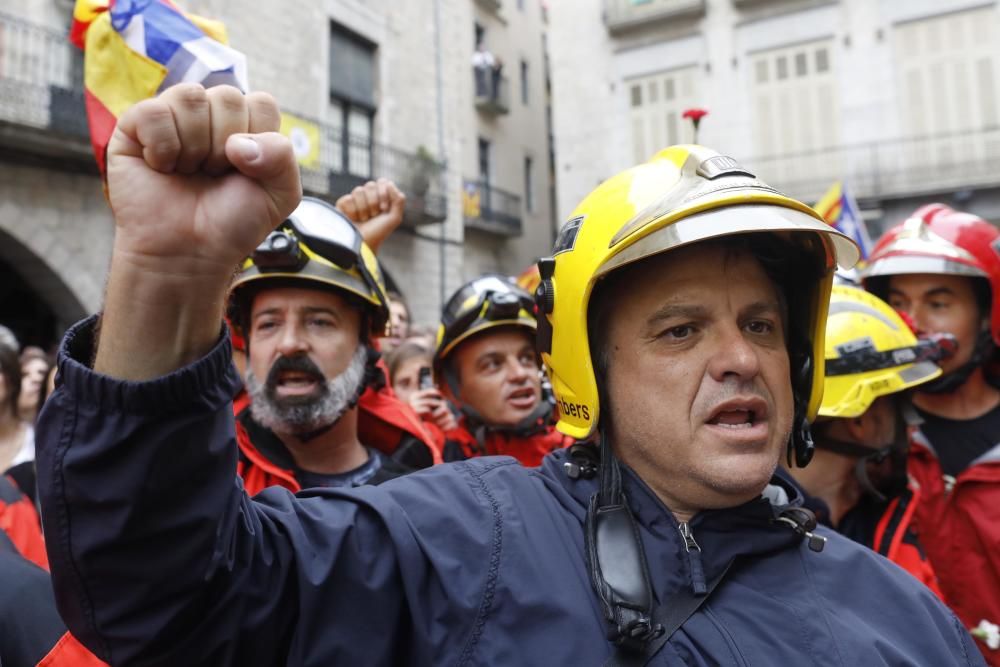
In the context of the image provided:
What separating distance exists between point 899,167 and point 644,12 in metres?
6.30

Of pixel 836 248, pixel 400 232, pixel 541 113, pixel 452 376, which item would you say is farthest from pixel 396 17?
pixel 836 248

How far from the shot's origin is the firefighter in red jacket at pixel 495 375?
3.67 m

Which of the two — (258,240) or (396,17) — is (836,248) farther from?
(396,17)

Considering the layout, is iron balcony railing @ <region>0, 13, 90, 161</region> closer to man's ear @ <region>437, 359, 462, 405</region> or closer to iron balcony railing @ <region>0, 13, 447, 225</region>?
iron balcony railing @ <region>0, 13, 447, 225</region>

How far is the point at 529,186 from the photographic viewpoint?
910 inches

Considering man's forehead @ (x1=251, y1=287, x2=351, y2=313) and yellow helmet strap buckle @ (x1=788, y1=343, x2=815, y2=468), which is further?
man's forehead @ (x1=251, y1=287, x2=351, y2=313)

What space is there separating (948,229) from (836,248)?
2.25 metres

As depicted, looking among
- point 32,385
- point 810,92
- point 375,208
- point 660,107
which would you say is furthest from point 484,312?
point 660,107

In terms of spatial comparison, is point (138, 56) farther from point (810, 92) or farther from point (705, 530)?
point (810, 92)

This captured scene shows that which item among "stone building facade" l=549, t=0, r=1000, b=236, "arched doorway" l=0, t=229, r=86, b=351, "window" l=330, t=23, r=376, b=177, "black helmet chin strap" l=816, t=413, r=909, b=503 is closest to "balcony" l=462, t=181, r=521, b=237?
"stone building facade" l=549, t=0, r=1000, b=236

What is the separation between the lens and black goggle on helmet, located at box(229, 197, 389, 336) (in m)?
2.64

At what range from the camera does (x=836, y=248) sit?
1.79 m

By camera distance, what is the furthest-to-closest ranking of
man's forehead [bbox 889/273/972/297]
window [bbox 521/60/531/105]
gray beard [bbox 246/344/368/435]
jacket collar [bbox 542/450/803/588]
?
window [bbox 521/60/531/105] → man's forehead [bbox 889/273/972/297] → gray beard [bbox 246/344/368/435] → jacket collar [bbox 542/450/803/588]

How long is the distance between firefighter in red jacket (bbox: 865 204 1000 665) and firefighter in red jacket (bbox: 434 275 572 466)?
1.63 metres
